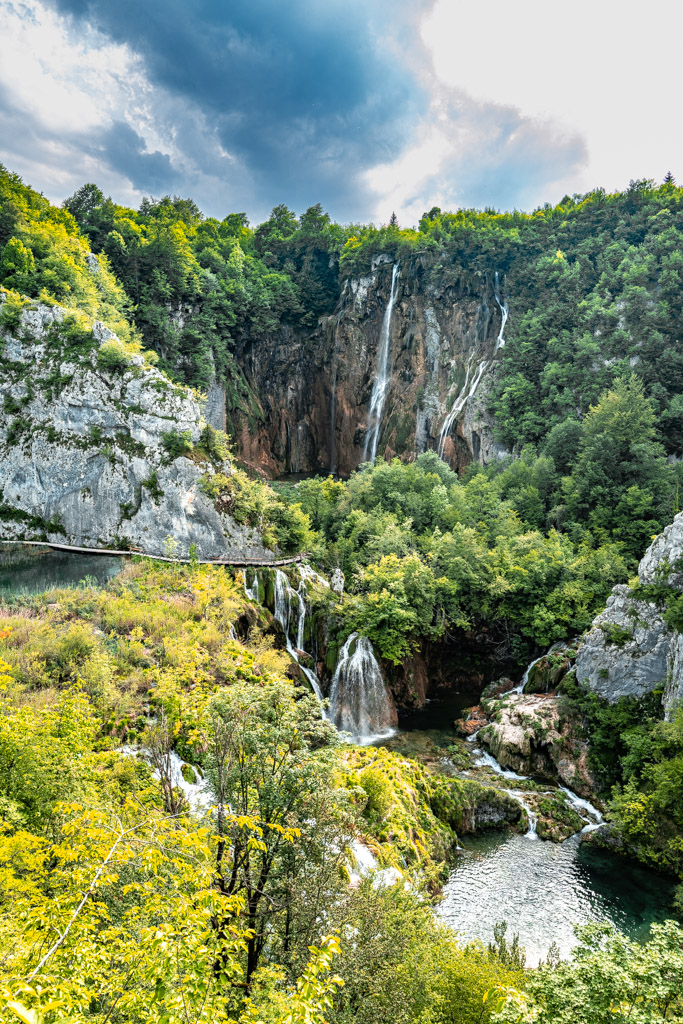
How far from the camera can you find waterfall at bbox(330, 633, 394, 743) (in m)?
20.0

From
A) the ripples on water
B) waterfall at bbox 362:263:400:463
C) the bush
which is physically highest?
waterfall at bbox 362:263:400:463

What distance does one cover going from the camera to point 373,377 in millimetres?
45969

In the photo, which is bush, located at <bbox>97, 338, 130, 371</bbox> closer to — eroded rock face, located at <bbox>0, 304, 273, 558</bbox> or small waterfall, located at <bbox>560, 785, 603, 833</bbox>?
eroded rock face, located at <bbox>0, 304, 273, 558</bbox>

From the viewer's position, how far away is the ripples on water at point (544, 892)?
1152 centimetres

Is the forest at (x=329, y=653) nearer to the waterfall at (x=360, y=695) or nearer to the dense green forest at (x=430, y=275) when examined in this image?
the dense green forest at (x=430, y=275)

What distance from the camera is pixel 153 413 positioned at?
25.5m

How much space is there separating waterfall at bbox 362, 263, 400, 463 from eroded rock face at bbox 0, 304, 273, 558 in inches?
867

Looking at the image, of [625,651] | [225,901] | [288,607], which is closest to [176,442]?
[288,607]

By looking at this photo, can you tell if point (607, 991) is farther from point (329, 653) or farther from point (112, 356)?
point (112, 356)

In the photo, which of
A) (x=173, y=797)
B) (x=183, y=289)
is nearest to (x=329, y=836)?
(x=173, y=797)

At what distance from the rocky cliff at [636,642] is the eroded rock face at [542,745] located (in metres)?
1.81

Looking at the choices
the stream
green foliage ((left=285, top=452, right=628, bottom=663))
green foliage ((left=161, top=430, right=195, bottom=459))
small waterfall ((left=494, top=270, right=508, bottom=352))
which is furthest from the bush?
small waterfall ((left=494, top=270, right=508, bottom=352))

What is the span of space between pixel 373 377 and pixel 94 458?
90.4ft

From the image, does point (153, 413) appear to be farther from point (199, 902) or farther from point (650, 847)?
point (650, 847)
